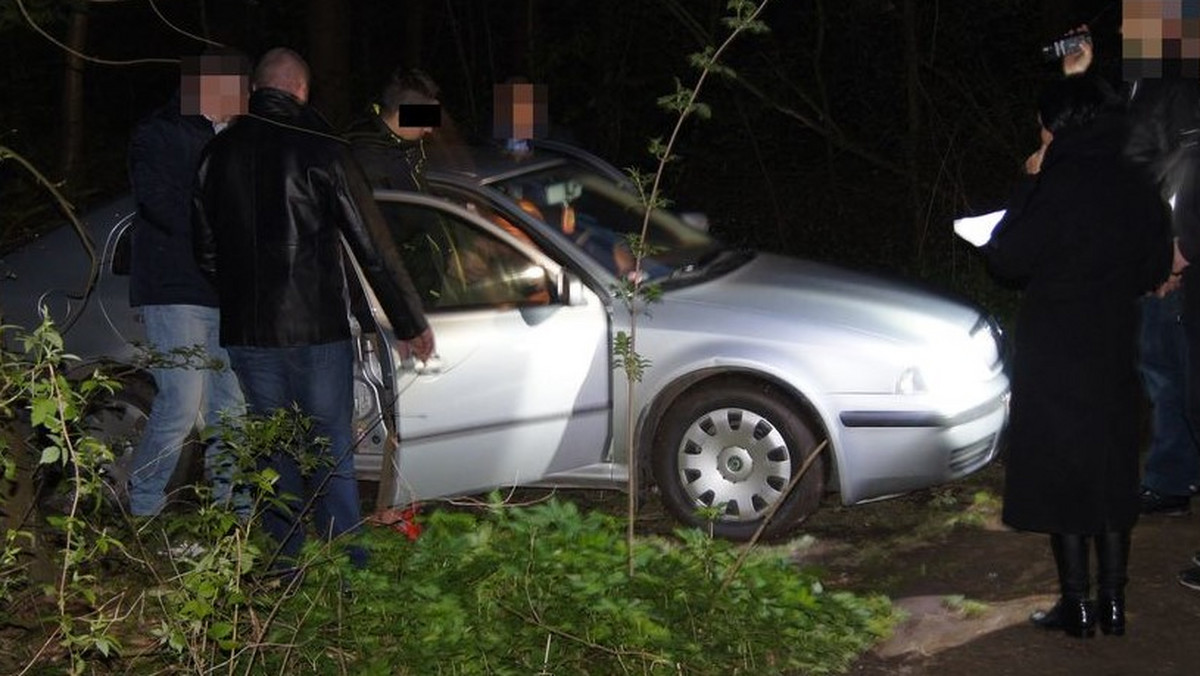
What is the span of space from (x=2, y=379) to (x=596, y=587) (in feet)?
6.10

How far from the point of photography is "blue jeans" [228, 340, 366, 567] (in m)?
5.68

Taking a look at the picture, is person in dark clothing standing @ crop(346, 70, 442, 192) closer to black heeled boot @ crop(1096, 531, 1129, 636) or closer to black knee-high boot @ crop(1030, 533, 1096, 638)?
black knee-high boot @ crop(1030, 533, 1096, 638)

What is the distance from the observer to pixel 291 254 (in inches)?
220

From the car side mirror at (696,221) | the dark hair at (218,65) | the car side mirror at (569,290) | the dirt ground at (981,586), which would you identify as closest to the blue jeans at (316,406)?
the dark hair at (218,65)

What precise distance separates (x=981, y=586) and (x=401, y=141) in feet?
9.53

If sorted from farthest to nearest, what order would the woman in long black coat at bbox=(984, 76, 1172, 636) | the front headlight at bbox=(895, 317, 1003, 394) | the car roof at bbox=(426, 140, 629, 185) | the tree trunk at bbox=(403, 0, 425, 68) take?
the tree trunk at bbox=(403, 0, 425, 68)
the car roof at bbox=(426, 140, 629, 185)
the front headlight at bbox=(895, 317, 1003, 394)
the woman in long black coat at bbox=(984, 76, 1172, 636)

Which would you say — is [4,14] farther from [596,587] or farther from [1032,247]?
[1032,247]

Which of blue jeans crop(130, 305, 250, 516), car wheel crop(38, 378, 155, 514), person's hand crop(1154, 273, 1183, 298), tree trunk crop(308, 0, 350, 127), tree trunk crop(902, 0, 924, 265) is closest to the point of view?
blue jeans crop(130, 305, 250, 516)

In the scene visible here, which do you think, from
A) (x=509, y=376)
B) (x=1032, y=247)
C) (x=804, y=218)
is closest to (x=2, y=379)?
(x=509, y=376)

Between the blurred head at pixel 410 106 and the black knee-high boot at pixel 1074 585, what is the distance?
3176 mm

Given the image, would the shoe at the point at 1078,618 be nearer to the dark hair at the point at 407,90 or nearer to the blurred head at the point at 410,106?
the blurred head at the point at 410,106

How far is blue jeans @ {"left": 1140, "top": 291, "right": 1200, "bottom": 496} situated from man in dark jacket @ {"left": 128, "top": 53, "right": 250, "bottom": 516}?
146 inches

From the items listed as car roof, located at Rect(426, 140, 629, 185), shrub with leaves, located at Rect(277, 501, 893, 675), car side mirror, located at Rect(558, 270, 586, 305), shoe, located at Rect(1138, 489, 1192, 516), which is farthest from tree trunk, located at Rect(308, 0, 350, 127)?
shrub with leaves, located at Rect(277, 501, 893, 675)

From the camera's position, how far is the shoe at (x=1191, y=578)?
19.3 ft
